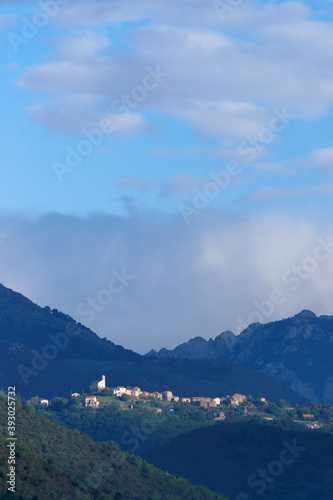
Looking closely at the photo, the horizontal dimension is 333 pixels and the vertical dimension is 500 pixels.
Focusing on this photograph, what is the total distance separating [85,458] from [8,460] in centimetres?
5711

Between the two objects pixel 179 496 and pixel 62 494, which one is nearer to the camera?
pixel 62 494

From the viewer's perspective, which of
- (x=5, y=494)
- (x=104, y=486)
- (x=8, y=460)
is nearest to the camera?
(x=5, y=494)

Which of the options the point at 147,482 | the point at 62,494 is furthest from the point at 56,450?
the point at 62,494

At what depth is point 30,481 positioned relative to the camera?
434ft

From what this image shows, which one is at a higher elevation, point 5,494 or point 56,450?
point 56,450

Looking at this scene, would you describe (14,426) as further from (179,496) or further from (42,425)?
(179,496)

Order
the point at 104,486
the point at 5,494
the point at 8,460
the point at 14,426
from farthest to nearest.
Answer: the point at 14,426
the point at 104,486
the point at 8,460
the point at 5,494

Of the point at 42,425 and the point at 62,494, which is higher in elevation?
the point at 42,425

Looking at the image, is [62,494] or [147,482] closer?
[62,494]

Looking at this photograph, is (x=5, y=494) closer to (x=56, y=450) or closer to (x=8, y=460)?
(x=8, y=460)

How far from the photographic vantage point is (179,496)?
194875 mm

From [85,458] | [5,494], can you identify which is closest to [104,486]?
[85,458]

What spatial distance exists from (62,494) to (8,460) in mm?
9632

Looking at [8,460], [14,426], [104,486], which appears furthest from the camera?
[14,426]
